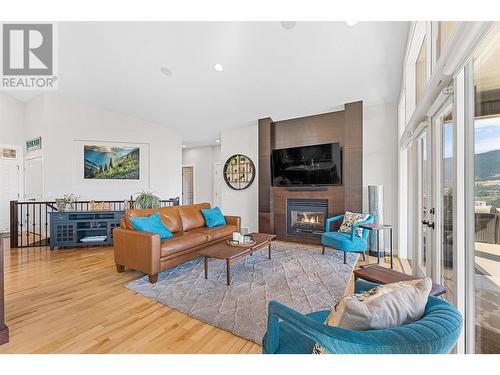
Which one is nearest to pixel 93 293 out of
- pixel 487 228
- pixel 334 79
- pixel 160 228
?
pixel 160 228

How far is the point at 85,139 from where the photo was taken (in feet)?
18.9

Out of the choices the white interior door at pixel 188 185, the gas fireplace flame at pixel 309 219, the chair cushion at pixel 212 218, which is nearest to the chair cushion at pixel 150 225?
the chair cushion at pixel 212 218

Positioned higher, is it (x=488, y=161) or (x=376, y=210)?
(x=488, y=161)

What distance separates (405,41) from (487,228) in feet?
8.77

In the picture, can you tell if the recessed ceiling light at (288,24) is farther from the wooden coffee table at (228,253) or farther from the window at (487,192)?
the wooden coffee table at (228,253)

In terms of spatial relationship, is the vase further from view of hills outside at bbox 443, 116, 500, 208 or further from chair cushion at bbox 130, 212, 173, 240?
chair cushion at bbox 130, 212, 173, 240

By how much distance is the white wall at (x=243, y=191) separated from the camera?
5.81 meters

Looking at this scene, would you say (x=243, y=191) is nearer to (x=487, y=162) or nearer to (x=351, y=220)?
(x=351, y=220)

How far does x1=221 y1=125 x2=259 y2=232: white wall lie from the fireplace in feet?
3.03

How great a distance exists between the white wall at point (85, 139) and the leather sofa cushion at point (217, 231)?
123 inches

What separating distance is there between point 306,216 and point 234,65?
3187 millimetres
